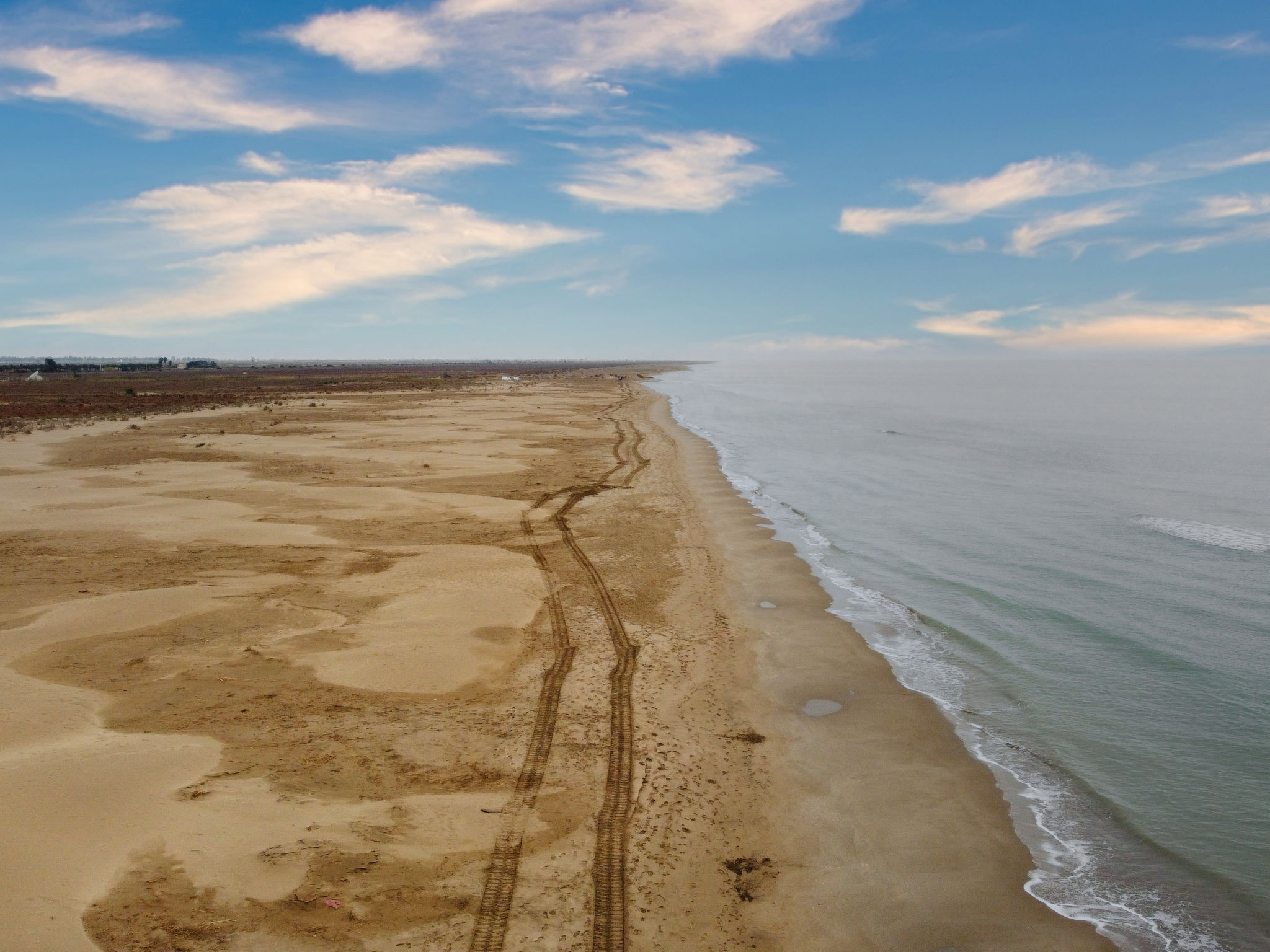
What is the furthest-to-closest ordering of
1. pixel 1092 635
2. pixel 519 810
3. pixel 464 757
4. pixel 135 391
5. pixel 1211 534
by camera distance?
pixel 135 391
pixel 1211 534
pixel 1092 635
pixel 464 757
pixel 519 810

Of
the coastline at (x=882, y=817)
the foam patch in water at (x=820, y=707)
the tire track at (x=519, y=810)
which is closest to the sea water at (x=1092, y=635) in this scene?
the coastline at (x=882, y=817)

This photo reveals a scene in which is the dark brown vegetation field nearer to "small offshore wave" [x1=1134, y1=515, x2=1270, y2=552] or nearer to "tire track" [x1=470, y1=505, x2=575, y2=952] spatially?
"tire track" [x1=470, y1=505, x2=575, y2=952]

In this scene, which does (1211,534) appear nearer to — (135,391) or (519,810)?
(519,810)

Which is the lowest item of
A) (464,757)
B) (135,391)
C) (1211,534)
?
(464,757)

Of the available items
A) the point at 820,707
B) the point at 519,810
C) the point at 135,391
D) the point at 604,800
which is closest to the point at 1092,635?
the point at 820,707

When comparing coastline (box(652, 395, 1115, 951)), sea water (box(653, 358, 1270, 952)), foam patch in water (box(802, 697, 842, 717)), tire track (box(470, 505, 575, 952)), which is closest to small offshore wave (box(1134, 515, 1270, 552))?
sea water (box(653, 358, 1270, 952))

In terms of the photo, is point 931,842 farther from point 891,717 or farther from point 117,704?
point 117,704

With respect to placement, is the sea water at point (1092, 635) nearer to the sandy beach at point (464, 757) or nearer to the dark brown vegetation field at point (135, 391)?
the sandy beach at point (464, 757)
